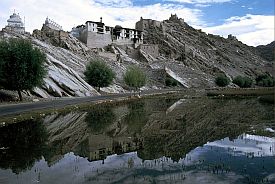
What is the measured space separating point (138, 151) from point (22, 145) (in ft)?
28.3

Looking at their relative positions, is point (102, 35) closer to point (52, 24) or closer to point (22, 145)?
point (52, 24)

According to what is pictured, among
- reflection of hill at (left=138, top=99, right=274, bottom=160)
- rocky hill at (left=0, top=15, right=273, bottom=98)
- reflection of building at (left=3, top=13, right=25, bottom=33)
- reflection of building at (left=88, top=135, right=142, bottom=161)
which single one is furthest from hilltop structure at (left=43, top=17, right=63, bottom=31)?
reflection of building at (left=88, top=135, right=142, bottom=161)

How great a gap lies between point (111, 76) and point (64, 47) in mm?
38568

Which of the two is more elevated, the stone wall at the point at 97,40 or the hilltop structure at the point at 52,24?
the hilltop structure at the point at 52,24

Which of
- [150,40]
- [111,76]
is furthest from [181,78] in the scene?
[111,76]

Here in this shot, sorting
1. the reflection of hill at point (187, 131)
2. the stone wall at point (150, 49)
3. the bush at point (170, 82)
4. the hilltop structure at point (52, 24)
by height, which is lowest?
the reflection of hill at point (187, 131)

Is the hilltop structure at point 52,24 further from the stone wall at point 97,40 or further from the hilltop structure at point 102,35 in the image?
the stone wall at point 97,40

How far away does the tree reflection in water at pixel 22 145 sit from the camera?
65.7 ft

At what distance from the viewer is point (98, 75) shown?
8881cm

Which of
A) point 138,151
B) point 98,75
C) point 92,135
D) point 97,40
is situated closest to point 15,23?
point 97,40

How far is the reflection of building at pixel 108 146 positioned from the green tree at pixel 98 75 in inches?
2383

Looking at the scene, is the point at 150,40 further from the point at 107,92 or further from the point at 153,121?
the point at 153,121

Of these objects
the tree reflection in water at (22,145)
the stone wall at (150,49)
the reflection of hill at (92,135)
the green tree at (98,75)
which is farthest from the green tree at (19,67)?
the stone wall at (150,49)

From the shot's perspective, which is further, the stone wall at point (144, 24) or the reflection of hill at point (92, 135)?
the stone wall at point (144, 24)
